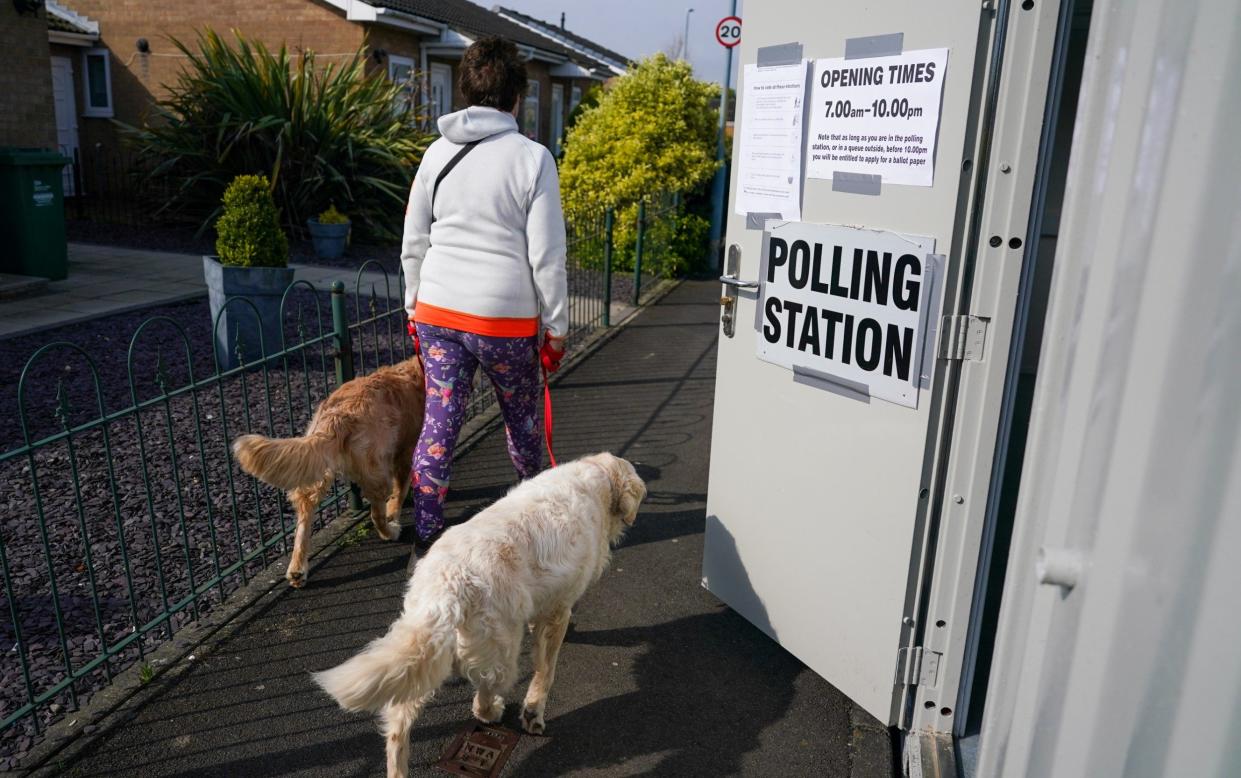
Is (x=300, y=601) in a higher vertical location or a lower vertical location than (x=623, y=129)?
lower

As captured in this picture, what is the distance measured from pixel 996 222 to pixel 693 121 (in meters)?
11.0

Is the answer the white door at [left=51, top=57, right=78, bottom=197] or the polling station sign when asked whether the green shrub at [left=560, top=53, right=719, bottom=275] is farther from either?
the white door at [left=51, top=57, right=78, bottom=197]

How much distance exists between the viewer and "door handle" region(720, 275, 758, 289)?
3.38m

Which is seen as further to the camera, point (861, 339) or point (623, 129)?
point (623, 129)

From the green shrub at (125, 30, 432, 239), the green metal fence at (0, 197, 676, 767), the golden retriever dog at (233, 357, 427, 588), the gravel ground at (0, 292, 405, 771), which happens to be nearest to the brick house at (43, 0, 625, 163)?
the green shrub at (125, 30, 432, 239)

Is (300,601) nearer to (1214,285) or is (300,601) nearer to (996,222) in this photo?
(996,222)

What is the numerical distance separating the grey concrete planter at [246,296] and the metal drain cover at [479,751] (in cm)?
473

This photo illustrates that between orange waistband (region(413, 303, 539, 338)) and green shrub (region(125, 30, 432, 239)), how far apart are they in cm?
1003

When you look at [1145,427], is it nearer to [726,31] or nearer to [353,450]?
[353,450]

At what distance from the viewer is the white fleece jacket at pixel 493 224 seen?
3514 millimetres

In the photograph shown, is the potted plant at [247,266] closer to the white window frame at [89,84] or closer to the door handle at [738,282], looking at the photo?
the door handle at [738,282]

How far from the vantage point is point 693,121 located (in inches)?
513

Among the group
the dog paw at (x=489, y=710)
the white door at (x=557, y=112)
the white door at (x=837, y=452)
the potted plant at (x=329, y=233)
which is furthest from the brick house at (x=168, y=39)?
the dog paw at (x=489, y=710)

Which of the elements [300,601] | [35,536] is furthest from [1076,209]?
[35,536]
